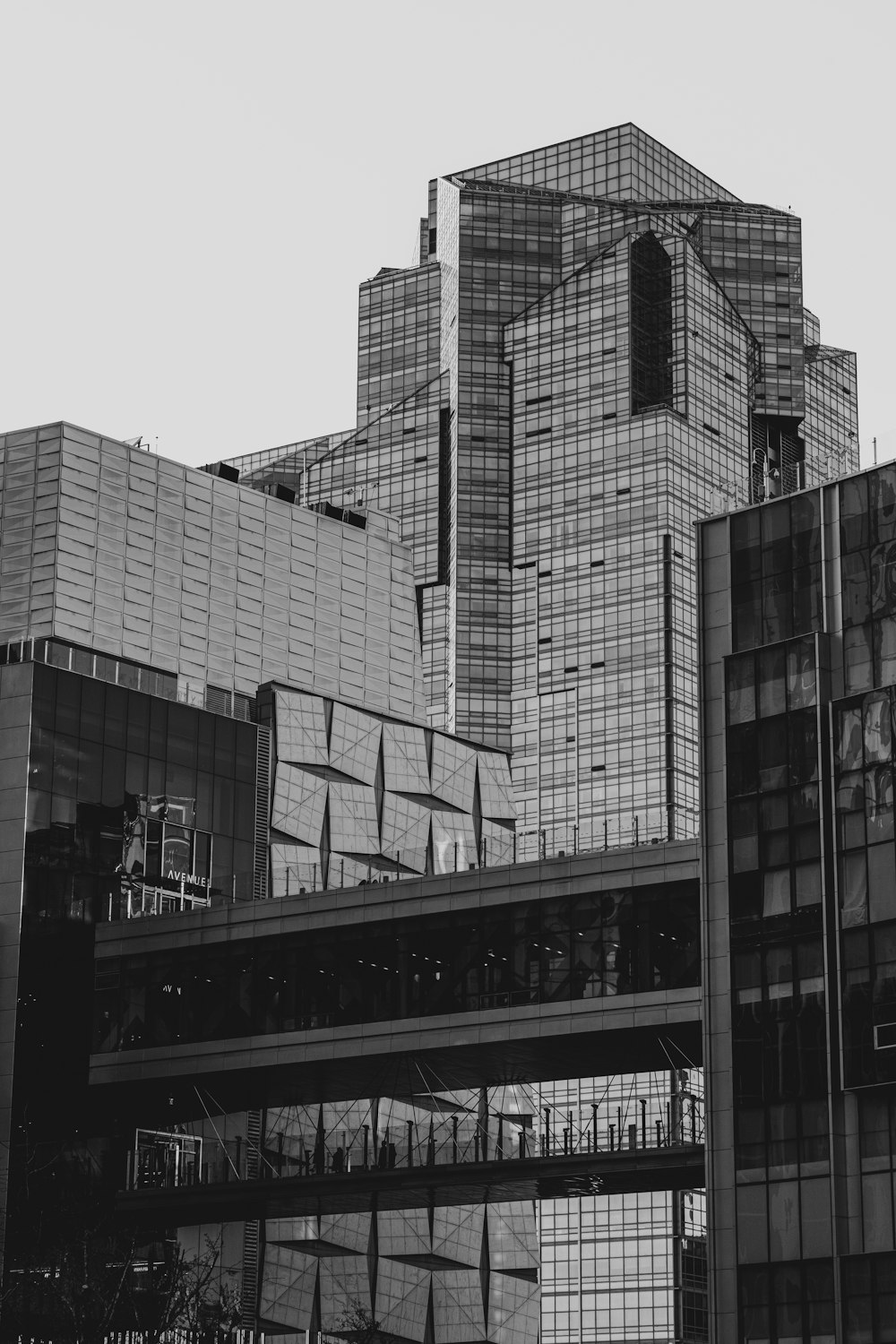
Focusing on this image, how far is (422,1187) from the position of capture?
9906cm

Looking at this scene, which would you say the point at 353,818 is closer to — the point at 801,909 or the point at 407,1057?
the point at 407,1057

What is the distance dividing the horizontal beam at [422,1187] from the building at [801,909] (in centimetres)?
854

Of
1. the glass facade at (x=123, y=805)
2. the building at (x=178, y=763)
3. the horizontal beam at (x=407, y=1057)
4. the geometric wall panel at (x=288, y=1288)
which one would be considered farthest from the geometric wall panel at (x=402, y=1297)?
the glass facade at (x=123, y=805)

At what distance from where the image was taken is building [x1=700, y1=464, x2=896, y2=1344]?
258 feet

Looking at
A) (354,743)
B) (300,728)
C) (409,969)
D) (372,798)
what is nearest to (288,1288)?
(372,798)

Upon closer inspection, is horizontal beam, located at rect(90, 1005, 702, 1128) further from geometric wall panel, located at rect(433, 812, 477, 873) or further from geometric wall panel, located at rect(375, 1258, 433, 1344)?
geometric wall panel, located at rect(433, 812, 477, 873)

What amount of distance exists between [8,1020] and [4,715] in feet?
48.2

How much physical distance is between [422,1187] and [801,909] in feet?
81.4

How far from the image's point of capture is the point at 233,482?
5458 inches

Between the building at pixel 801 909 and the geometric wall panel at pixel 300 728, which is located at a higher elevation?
the geometric wall panel at pixel 300 728

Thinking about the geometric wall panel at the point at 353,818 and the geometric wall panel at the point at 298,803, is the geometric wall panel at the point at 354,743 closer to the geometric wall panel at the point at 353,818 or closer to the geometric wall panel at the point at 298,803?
the geometric wall panel at the point at 353,818

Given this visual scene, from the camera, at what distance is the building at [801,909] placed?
7875 cm

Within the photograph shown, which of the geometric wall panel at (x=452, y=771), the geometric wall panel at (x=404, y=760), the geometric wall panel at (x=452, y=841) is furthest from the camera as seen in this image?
the geometric wall panel at (x=452, y=771)

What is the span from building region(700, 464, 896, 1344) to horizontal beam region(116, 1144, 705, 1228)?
8.54 meters
